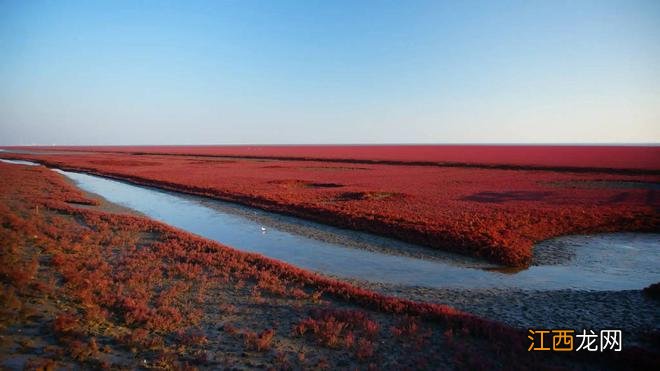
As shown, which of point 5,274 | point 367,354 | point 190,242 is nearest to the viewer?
point 367,354

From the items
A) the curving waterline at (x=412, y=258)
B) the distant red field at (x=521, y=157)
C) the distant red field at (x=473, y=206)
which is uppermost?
the distant red field at (x=521, y=157)

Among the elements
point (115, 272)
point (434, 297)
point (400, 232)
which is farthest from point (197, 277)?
point (400, 232)

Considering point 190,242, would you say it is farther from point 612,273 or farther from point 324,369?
point 612,273

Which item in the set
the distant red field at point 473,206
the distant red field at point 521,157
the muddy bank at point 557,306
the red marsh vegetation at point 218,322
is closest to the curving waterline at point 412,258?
the muddy bank at point 557,306

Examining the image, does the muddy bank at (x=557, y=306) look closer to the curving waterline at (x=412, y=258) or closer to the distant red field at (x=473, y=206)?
the curving waterline at (x=412, y=258)

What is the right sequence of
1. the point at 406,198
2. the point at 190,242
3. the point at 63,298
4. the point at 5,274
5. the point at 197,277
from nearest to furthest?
the point at 63,298 < the point at 5,274 < the point at 197,277 < the point at 190,242 < the point at 406,198

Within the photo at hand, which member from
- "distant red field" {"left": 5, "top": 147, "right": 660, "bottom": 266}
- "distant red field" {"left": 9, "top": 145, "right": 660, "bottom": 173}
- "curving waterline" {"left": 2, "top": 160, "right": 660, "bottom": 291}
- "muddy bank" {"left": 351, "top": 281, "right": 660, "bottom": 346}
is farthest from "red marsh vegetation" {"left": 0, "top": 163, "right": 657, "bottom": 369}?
"distant red field" {"left": 9, "top": 145, "right": 660, "bottom": 173}
